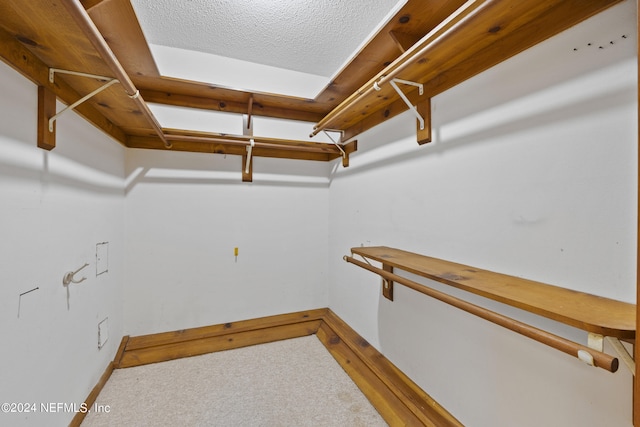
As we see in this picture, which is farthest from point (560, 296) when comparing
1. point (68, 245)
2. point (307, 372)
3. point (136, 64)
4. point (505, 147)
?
point (136, 64)

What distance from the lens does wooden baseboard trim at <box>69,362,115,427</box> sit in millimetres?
1238

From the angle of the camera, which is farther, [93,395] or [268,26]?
[268,26]

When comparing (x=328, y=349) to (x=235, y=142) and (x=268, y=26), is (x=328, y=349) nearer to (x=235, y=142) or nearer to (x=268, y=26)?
(x=235, y=142)

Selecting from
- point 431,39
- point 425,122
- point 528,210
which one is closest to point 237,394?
point 528,210

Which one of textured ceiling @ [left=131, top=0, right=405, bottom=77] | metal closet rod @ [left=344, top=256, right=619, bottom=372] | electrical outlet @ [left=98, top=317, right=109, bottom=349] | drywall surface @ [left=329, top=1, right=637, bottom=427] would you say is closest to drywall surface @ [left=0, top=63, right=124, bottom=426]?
electrical outlet @ [left=98, top=317, right=109, bottom=349]

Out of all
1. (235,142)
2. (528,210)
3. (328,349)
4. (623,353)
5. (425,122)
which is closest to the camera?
(623,353)

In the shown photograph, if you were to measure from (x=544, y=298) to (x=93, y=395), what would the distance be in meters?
2.12

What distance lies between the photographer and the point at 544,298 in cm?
74

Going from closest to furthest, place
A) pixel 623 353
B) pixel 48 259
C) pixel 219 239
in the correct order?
pixel 623 353
pixel 48 259
pixel 219 239

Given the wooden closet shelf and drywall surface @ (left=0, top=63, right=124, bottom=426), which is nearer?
the wooden closet shelf

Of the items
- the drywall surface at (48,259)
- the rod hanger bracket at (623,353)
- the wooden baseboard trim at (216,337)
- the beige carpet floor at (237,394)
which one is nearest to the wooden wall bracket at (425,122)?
the rod hanger bracket at (623,353)

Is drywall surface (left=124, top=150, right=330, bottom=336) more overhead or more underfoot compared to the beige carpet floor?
more overhead

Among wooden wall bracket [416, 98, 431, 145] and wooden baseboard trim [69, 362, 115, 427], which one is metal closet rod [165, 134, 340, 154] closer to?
wooden wall bracket [416, 98, 431, 145]

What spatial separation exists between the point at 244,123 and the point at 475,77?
1677mm
